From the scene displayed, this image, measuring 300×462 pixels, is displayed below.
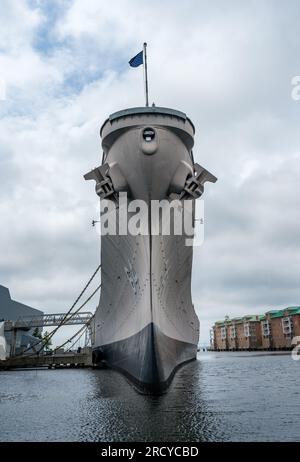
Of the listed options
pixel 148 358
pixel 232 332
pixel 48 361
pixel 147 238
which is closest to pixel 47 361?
pixel 48 361

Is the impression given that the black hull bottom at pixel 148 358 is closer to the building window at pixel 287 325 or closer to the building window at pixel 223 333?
the building window at pixel 287 325

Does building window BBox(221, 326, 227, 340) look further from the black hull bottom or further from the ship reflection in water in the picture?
the ship reflection in water

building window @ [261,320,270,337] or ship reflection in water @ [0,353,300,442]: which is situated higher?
building window @ [261,320,270,337]

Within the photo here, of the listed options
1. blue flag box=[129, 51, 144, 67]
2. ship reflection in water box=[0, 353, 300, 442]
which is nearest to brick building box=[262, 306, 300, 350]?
ship reflection in water box=[0, 353, 300, 442]

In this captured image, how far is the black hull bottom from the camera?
13.1 meters

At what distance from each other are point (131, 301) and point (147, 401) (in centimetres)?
628

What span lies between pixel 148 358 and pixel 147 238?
5071 mm

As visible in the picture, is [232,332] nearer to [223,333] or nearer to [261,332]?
[223,333]

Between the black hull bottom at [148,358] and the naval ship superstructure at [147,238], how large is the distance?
4 cm

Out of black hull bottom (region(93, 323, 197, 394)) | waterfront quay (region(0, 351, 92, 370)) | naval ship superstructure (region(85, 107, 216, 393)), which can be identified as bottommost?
waterfront quay (region(0, 351, 92, 370))

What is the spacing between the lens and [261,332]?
9488 centimetres

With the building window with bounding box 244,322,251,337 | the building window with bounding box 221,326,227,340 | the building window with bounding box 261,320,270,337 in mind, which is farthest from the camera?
the building window with bounding box 221,326,227,340

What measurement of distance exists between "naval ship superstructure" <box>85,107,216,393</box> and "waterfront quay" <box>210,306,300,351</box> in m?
66.5
